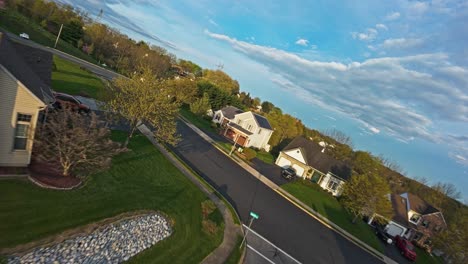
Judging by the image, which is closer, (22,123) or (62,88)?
(22,123)

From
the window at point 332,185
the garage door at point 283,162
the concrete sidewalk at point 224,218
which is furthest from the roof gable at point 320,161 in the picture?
the concrete sidewalk at point 224,218

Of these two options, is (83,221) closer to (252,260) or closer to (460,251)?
(252,260)

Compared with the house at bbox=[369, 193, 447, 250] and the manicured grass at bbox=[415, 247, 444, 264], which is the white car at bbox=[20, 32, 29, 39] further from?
the manicured grass at bbox=[415, 247, 444, 264]

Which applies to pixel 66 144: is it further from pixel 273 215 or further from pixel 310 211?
pixel 310 211

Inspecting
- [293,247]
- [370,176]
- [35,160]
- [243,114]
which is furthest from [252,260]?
[243,114]

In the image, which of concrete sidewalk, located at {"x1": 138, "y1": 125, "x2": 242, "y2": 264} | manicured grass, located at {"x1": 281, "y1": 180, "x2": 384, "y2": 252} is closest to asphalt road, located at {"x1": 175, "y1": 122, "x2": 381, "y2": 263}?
concrete sidewalk, located at {"x1": 138, "y1": 125, "x2": 242, "y2": 264}

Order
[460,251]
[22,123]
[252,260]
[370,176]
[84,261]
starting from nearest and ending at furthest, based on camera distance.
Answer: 1. [84,261]
2. [22,123]
3. [252,260]
4. [460,251]
5. [370,176]
